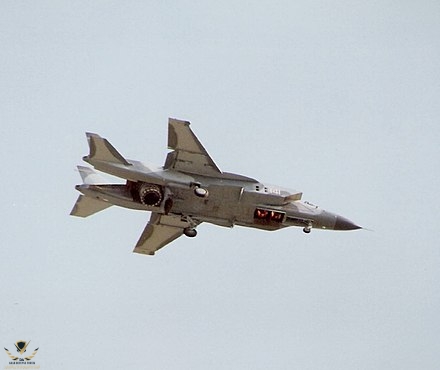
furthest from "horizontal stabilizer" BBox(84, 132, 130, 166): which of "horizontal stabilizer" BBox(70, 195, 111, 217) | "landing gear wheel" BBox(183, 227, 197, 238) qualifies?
"landing gear wheel" BBox(183, 227, 197, 238)

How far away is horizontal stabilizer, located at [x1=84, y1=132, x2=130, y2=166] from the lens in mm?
29500

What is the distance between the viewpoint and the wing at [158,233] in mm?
34375

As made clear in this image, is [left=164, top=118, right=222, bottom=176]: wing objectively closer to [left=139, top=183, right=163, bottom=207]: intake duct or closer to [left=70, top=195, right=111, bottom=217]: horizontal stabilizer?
[left=139, top=183, right=163, bottom=207]: intake duct

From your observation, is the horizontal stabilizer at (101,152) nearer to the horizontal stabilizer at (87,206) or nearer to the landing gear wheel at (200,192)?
the landing gear wheel at (200,192)

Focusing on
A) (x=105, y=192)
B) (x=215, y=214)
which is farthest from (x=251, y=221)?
(x=105, y=192)

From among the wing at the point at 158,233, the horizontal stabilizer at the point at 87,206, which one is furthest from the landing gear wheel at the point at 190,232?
the horizontal stabilizer at the point at 87,206

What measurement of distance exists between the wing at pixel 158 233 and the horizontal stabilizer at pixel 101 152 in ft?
16.0

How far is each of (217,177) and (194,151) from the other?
4.77 ft

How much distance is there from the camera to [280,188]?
106ft

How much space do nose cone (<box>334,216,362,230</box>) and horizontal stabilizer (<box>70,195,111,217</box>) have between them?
9176 mm

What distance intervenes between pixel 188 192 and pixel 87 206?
413 cm

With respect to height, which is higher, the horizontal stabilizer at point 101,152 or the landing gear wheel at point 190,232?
the horizontal stabilizer at point 101,152

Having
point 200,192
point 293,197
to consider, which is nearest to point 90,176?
point 200,192

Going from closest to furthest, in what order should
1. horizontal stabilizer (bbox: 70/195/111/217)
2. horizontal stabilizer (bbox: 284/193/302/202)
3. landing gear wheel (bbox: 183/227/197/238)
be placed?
horizontal stabilizer (bbox: 284/193/302/202) → horizontal stabilizer (bbox: 70/195/111/217) → landing gear wheel (bbox: 183/227/197/238)
